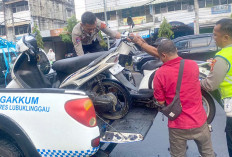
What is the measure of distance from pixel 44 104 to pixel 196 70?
1.59 metres

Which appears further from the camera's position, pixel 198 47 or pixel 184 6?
pixel 184 6

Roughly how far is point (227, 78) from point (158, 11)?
27.1 metres

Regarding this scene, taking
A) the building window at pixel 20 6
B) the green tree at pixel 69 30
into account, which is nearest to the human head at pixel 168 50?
the green tree at pixel 69 30

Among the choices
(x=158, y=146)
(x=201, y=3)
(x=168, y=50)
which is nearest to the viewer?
(x=168, y=50)

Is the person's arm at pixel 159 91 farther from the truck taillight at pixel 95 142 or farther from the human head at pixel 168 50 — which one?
the truck taillight at pixel 95 142

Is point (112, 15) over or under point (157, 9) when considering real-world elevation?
under

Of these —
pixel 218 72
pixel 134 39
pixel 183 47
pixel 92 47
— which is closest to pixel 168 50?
pixel 218 72

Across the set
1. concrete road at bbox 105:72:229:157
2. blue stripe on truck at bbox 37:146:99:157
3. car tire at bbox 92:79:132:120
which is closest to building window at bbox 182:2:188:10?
concrete road at bbox 105:72:229:157

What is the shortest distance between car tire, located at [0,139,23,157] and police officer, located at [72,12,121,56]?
6.04 feet

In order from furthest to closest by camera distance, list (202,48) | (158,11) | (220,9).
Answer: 1. (158,11)
2. (220,9)
3. (202,48)

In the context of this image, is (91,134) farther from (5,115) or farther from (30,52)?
(30,52)

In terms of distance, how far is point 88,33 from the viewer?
12.9 feet

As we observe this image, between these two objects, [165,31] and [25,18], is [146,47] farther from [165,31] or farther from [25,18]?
[25,18]

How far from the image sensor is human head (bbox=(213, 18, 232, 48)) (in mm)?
2379
